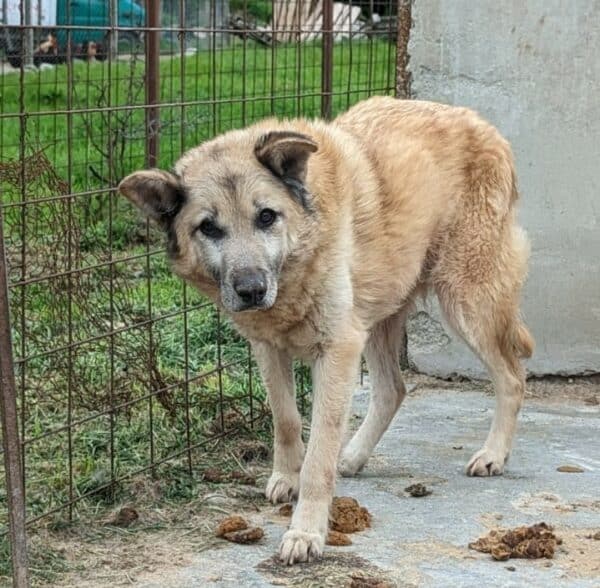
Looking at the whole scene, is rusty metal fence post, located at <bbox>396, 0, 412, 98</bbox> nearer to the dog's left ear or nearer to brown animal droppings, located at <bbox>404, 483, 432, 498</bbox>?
the dog's left ear

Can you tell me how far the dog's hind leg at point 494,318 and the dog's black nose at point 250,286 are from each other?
1353 mm

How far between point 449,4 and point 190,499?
10.5 ft

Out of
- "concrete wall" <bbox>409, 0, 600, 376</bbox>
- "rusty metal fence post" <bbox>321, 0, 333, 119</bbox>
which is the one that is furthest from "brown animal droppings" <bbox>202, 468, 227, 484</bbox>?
"concrete wall" <bbox>409, 0, 600, 376</bbox>

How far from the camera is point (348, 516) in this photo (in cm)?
471

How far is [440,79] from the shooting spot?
6699mm

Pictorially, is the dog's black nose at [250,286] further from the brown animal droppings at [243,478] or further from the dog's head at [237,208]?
the brown animal droppings at [243,478]

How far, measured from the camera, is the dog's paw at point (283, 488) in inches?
197

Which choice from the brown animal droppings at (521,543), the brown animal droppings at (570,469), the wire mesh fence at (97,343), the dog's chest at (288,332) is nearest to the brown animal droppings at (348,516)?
the brown animal droppings at (521,543)

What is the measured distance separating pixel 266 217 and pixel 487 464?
168 cm

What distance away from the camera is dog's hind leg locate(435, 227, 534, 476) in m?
5.39

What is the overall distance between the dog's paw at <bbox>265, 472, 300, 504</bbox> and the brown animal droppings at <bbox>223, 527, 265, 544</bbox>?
45 cm

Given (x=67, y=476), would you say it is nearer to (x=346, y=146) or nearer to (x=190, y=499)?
(x=190, y=499)

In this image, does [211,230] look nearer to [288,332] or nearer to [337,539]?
[288,332]

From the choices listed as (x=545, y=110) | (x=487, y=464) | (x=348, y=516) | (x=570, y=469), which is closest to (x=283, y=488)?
(x=348, y=516)
